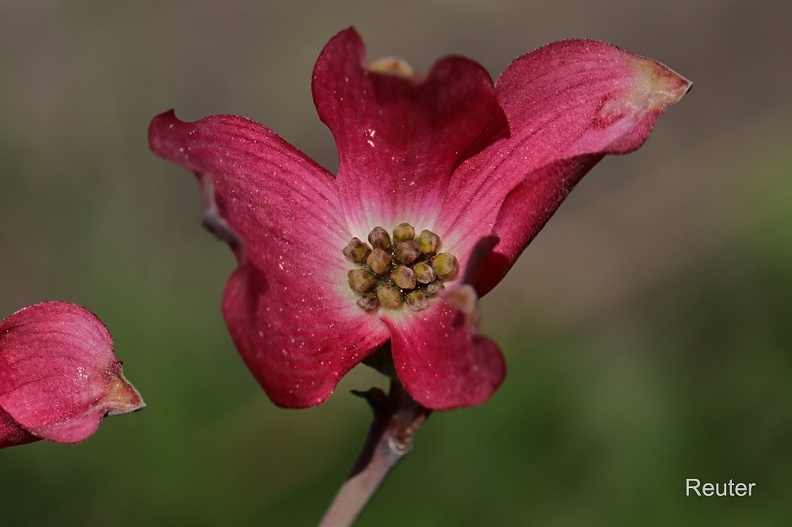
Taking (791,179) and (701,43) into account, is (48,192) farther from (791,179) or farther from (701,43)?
(701,43)

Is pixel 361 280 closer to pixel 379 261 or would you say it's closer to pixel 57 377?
pixel 379 261

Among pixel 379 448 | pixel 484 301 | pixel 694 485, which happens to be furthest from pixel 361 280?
pixel 484 301

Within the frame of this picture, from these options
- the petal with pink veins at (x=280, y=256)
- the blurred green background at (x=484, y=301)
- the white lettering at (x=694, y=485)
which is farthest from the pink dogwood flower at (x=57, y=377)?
the white lettering at (x=694, y=485)

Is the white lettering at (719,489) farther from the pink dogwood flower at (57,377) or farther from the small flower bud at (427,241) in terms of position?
the pink dogwood flower at (57,377)

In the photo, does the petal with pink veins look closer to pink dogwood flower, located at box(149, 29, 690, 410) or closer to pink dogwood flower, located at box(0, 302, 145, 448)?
→ pink dogwood flower, located at box(149, 29, 690, 410)

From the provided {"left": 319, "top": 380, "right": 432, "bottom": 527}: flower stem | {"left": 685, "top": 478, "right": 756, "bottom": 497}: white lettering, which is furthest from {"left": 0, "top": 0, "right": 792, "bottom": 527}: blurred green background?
{"left": 319, "top": 380, "right": 432, "bottom": 527}: flower stem

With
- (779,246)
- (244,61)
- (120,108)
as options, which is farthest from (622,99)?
(244,61)
